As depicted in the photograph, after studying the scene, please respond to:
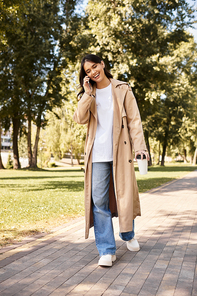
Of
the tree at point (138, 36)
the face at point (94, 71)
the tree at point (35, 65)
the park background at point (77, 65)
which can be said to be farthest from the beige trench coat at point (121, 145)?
the tree at point (35, 65)

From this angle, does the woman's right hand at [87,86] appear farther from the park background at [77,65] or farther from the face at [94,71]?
the park background at [77,65]

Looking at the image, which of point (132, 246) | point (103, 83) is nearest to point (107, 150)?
point (103, 83)

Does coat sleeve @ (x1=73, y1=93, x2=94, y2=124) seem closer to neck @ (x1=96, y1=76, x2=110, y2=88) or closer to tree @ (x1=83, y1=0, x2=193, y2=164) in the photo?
neck @ (x1=96, y1=76, x2=110, y2=88)

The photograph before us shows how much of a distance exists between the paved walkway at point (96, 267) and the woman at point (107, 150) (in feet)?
1.07

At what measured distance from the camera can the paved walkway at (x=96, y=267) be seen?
9.46 feet

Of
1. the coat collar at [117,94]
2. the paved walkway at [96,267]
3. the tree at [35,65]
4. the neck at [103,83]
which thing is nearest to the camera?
the paved walkway at [96,267]

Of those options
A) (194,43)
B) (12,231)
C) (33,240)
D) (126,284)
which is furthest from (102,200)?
(194,43)

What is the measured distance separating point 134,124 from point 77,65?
2024cm

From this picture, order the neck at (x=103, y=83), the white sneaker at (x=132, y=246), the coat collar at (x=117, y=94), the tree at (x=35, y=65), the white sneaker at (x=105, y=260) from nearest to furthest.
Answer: the white sneaker at (x=105, y=260) < the coat collar at (x=117, y=94) < the neck at (x=103, y=83) < the white sneaker at (x=132, y=246) < the tree at (x=35, y=65)

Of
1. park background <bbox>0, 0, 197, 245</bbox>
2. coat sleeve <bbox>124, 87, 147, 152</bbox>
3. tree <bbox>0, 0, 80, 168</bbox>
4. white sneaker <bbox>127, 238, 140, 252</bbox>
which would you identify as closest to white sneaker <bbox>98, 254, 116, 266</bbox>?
white sneaker <bbox>127, 238, 140, 252</bbox>

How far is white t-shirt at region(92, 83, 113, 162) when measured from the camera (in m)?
3.61

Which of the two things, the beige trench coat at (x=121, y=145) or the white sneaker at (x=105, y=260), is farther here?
the beige trench coat at (x=121, y=145)

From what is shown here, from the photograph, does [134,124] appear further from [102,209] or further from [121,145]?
[102,209]

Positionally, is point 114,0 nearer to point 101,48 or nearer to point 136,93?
point 101,48
